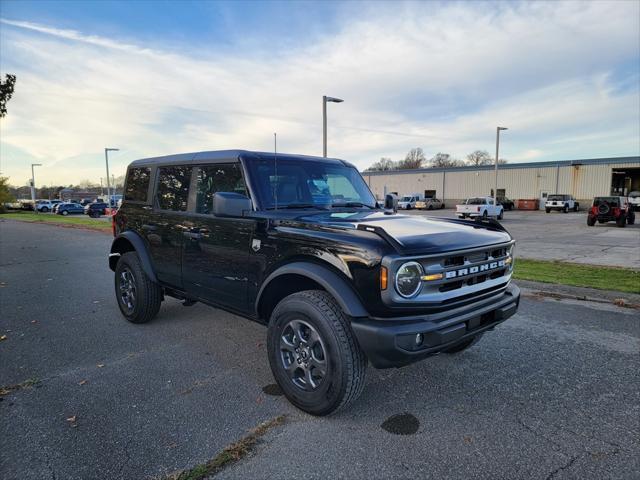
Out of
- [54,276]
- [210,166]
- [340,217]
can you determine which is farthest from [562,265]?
[54,276]

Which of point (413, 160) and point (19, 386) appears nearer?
point (19, 386)

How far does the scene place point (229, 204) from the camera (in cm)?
340

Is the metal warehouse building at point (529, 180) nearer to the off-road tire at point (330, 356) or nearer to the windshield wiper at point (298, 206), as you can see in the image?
the windshield wiper at point (298, 206)

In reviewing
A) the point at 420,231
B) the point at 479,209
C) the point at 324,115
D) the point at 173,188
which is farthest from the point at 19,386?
the point at 479,209

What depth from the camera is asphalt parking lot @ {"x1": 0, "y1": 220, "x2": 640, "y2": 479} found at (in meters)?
2.47

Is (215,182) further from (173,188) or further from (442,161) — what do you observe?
(442,161)

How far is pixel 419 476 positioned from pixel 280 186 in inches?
101

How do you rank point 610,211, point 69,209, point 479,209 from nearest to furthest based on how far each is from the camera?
1. point 610,211
2. point 479,209
3. point 69,209

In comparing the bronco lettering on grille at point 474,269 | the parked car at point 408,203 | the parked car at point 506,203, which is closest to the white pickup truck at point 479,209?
the parked car at point 506,203

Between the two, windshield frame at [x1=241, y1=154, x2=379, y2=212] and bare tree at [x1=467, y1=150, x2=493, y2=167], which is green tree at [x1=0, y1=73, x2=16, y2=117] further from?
bare tree at [x1=467, y1=150, x2=493, y2=167]

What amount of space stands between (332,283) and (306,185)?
58.5 inches

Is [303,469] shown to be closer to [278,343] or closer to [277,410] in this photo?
[277,410]

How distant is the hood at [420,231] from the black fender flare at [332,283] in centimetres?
35

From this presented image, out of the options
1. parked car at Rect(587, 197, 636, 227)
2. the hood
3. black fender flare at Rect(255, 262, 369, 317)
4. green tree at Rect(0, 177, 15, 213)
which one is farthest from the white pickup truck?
green tree at Rect(0, 177, 15, 213)
